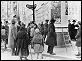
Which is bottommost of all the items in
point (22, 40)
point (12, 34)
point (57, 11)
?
point (22, 40)

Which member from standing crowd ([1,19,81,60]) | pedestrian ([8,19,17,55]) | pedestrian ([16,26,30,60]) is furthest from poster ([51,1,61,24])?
pedestrian ([16,26,30,60])

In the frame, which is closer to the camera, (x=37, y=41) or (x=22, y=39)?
(x=22, y=39)

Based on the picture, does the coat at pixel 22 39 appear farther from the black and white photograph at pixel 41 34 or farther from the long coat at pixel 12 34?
the long coat at pixel 12 34

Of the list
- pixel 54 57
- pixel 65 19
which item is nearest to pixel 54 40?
pixel 54 57

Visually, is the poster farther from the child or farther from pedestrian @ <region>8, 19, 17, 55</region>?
the child

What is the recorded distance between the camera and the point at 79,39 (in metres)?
7.45

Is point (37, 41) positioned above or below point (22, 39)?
below

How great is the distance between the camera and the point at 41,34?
453 inches

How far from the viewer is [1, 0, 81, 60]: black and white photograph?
7.27 m

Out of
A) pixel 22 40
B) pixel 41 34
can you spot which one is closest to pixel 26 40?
pixel 22 40

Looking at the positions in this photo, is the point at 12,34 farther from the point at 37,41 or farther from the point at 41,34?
the point at 41,34

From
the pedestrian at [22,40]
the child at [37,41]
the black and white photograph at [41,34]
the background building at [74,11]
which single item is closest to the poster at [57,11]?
the black and white photograph at [41,34]

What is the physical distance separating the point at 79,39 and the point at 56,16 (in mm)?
3104

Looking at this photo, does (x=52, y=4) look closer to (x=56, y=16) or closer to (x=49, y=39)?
(x=56, y=16)
